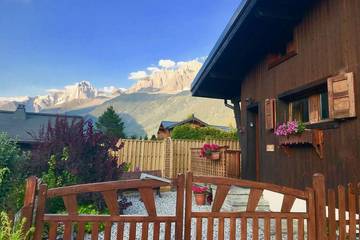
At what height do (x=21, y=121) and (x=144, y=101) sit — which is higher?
(x=144, y=101)

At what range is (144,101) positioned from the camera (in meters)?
85.5

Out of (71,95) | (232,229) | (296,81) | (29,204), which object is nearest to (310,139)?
(296,81)

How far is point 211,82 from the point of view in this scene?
8148mm

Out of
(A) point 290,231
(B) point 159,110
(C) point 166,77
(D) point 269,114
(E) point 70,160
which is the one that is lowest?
(A) point 290,231

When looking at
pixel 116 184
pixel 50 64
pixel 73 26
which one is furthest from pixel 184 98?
pixel 116 184

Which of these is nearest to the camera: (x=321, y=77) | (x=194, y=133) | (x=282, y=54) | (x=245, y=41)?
(x=321, y=77)

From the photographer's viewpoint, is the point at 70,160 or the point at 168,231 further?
the point at 70,160

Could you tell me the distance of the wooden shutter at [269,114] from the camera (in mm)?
5664

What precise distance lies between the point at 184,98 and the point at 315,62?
67802mm

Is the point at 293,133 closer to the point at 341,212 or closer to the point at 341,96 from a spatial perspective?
the point at 341,96

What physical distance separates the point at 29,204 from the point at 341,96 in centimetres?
395

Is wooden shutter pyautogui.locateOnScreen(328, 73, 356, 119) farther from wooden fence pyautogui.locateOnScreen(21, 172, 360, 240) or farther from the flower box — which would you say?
wooden fence pyautogui.locateOnScreen(21, 172, 360, 240)

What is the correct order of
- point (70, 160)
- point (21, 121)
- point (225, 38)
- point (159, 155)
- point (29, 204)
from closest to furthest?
point (29, 204) < point (70, 160) < point (225, 38) < point (159, 155) < point (21, 121)

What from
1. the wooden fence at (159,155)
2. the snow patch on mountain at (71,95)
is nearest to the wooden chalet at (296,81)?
the wooden fence at (159,155)
